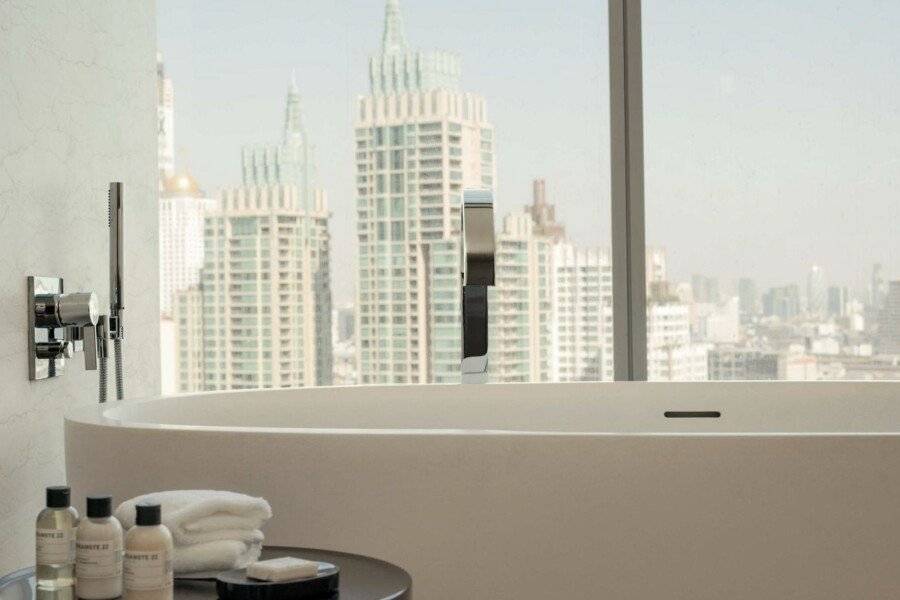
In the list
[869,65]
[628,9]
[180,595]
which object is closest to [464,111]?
[628,9]

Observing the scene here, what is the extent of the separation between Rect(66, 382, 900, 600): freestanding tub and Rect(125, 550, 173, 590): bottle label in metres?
0.49

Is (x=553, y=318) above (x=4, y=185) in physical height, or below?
below

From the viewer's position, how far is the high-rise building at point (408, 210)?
3.80 meters

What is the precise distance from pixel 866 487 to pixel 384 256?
2347 millimetres

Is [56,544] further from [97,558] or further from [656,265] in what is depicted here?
[656,265]

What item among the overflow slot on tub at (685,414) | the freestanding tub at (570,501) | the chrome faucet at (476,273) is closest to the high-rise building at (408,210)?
the chrome faucet at (476,273)

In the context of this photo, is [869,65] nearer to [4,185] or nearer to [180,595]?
[4,185]

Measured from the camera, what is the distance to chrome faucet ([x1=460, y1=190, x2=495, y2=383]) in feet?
8.68

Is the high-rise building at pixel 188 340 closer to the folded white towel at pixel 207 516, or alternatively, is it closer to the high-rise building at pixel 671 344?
the high-rise building at pixel 671 344

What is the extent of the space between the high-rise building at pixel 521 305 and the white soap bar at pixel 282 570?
2.41 m

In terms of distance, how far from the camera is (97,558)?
1.32 meters

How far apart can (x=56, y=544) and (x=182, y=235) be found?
262 centimetres

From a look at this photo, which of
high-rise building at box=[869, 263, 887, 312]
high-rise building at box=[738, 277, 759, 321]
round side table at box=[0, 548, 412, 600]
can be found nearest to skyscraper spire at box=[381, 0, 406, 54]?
high-rise building at box=[738, 277, 759, 321]

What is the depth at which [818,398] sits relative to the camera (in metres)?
2.72
